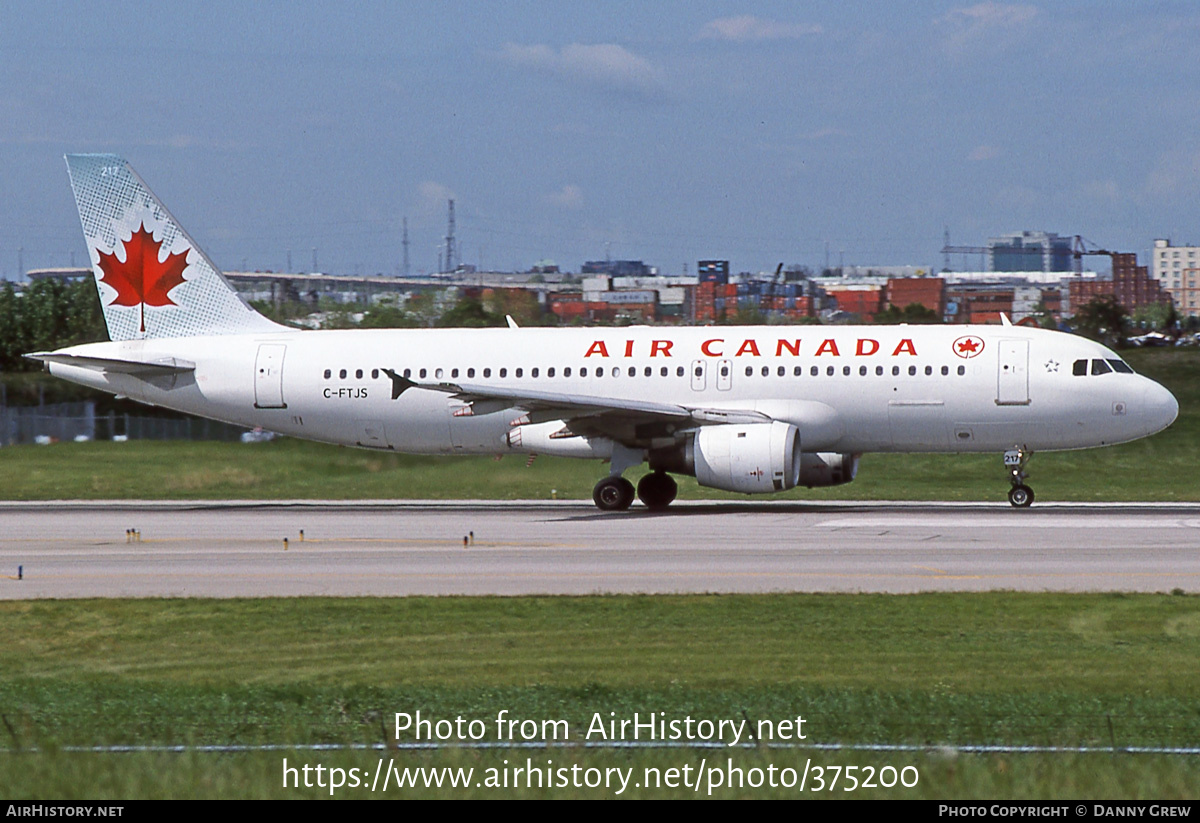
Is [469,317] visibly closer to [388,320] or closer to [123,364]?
[388,320]

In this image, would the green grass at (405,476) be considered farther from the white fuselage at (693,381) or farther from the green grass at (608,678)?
the green grass at (608,678)

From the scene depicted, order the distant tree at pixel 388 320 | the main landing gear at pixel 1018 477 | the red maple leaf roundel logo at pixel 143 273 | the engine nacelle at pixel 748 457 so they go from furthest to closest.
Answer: the distant tree at pixel 388 320, the red maple leaf roundel logo at pixel 143 273, the main landing gear at pixel 1018 477, the engine nacelle at pixel 748 457

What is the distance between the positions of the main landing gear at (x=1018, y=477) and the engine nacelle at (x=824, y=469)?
366cm

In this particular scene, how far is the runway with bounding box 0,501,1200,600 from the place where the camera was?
21.4 m

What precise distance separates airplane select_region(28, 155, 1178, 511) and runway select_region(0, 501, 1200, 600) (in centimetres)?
156

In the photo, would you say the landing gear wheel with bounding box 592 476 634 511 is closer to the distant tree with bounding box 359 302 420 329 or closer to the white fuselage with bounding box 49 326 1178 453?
the white fuselage with bounding box 49 326 1178 453

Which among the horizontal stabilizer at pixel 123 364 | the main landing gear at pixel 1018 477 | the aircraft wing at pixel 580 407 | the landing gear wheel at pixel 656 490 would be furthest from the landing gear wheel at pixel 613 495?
the horizontal stabilizer at pixel 123 364

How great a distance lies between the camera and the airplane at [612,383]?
3306 centimetres

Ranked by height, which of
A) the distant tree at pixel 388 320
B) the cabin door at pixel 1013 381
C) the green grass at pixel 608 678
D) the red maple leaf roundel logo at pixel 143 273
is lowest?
the green grass at pixel 608 678

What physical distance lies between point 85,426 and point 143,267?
1666cm

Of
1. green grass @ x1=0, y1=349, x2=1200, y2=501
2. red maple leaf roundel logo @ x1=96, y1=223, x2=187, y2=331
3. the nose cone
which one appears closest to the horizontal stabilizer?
red maple leaf roundel logo @ x1=96, y1=223, x2=187, y2=331

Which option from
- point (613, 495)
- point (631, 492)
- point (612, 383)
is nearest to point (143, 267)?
point (612, 383)

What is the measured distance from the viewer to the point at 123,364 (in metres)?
36.4
